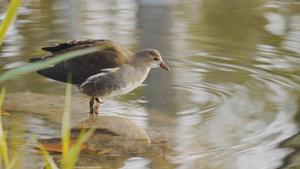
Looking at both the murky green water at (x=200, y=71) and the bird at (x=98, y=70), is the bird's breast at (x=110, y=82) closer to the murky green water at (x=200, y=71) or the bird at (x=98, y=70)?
the bird at (x=98, y=70)

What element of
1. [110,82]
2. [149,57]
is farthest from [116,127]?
[149,57]

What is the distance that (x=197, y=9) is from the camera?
1005 centimetres

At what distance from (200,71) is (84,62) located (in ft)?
6.23

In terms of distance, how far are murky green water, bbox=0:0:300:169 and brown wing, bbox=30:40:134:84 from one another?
0.51 meters

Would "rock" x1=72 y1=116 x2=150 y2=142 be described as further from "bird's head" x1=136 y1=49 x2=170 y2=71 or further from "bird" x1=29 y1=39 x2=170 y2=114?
"bird's head" x1=136 y1=49 x2=170 y2=71

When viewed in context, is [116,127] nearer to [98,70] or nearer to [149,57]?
[98,70]

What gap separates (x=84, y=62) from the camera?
532 centimetres

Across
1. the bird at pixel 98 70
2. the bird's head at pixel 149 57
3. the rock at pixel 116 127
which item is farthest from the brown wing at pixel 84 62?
the rock at pixel 116 127

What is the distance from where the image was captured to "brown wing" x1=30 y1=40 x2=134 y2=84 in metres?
5.28

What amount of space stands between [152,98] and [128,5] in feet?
16.2

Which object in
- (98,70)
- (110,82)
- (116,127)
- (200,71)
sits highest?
(98,70)

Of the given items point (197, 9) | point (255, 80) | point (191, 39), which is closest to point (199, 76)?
point (255, 80)

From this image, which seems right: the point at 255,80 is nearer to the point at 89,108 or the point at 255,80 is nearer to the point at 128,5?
the point at 89,108

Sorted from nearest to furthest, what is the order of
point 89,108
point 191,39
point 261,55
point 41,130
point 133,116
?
point 41,130
point 133,116
point 89,108
point 261,55
point 191,39
